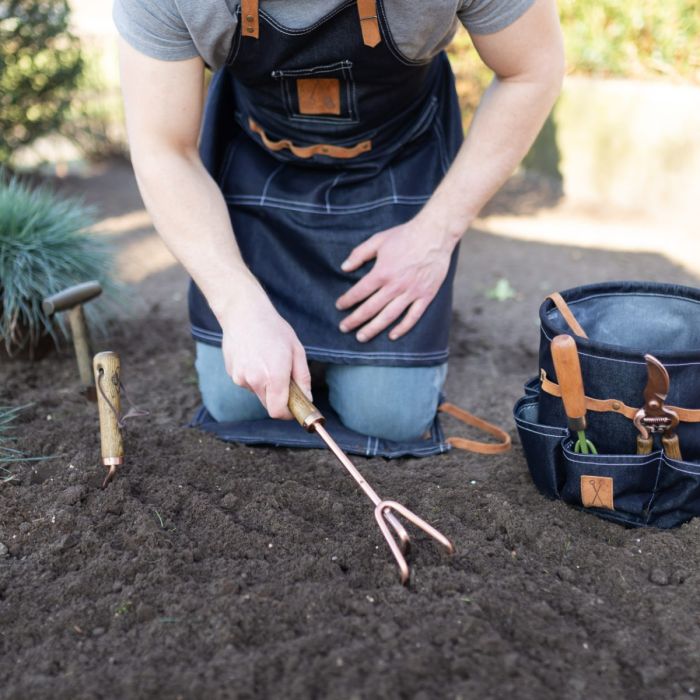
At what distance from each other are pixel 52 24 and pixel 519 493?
3.97m

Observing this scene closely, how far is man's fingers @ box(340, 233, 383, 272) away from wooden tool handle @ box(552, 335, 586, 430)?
643 mm

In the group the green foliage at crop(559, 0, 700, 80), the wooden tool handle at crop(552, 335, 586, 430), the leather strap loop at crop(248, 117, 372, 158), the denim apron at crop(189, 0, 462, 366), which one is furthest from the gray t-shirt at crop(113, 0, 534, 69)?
the green foliage at crop(559, 0, 700, 80)

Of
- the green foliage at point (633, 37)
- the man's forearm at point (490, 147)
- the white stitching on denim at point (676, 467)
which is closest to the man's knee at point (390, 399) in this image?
the man's forearm at point (490, 147)

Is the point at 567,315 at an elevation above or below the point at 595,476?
above

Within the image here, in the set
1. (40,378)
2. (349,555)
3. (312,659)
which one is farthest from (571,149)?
(312,659)

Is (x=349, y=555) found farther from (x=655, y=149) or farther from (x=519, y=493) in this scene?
(x=655, y=149)

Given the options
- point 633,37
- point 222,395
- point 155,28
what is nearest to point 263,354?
point 222,395

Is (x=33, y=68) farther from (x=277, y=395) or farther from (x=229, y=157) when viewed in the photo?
(x=277, y=395)

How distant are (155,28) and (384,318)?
82cm

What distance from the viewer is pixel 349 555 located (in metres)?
1.39

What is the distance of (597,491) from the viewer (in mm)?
1458

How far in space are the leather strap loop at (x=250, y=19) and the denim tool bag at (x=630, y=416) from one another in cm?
82

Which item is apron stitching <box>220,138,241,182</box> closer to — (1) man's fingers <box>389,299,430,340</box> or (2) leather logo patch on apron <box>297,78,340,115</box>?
(2) leather logo patch on apron <box>297,78,340,115</box>

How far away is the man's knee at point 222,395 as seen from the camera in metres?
2.03
